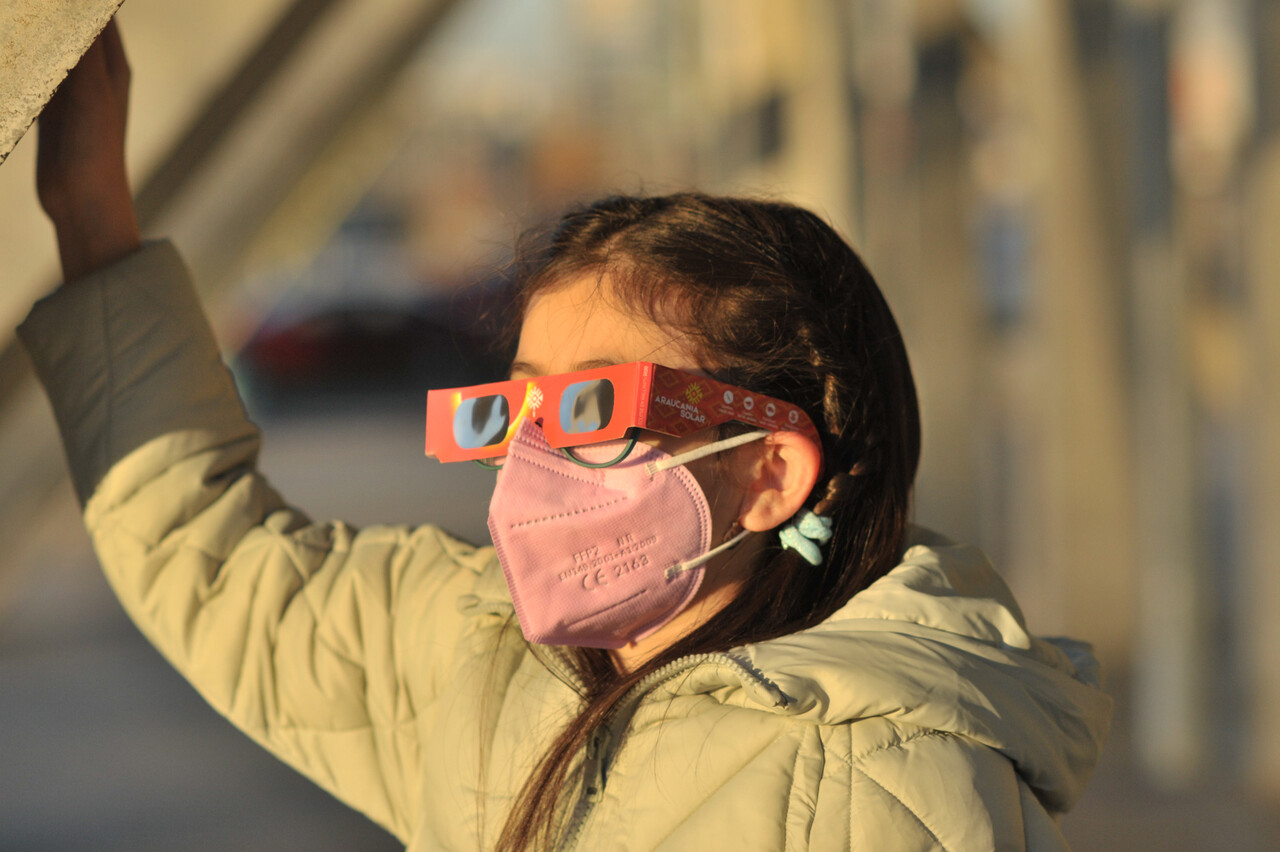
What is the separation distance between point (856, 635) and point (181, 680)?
5430 mm

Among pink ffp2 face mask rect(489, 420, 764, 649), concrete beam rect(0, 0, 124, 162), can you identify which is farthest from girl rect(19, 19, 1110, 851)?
concrete beam rect(0, 0, 124, 162)

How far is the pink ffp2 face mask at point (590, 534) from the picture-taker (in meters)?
1.77

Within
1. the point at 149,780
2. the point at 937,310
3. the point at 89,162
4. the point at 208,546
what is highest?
the point at 89,162

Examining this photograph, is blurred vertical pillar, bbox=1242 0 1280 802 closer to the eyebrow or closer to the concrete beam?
the eyebrow

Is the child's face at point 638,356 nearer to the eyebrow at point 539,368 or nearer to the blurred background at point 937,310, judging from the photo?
the eyebrow at point 539,368

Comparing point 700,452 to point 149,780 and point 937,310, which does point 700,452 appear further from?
point 937,310

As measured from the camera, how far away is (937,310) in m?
8.09

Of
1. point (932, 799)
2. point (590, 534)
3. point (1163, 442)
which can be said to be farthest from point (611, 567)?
point (1163, 442)

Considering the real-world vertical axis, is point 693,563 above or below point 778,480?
below

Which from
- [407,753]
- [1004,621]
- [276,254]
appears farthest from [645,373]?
[276,254]

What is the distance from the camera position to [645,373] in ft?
5.69

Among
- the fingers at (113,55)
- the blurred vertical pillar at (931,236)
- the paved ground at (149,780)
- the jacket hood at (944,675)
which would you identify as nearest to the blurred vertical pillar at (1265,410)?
the paved ground at (149,780)

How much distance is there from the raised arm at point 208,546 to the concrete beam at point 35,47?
625mm

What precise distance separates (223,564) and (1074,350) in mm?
5031
